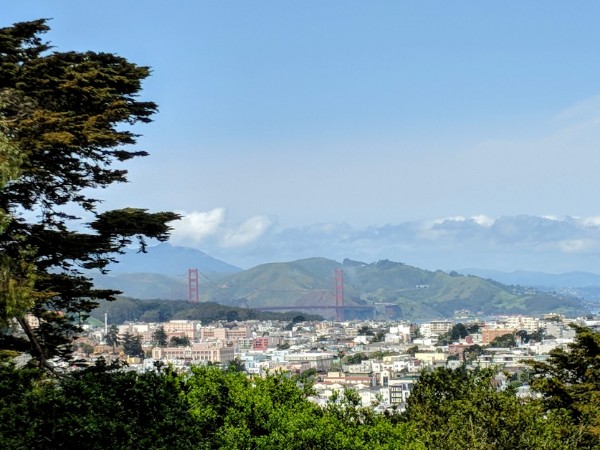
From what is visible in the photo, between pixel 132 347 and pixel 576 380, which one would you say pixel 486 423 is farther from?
pixel 132 347

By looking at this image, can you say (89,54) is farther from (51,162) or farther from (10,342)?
(10,342)

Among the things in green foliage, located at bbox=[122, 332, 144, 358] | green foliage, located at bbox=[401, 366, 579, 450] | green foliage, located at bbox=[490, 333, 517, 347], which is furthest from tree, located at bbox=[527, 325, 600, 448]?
green foliage, located at bbox=[490, 333, 517, 347]

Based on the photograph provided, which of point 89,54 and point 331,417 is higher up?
point 89,54

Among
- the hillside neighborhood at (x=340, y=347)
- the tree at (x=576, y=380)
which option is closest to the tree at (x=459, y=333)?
the hillside neighborhood at (x=340, y=347)

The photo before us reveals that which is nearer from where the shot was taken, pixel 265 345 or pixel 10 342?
pixel 10 342

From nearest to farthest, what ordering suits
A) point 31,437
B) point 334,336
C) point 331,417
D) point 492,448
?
point 31,437
point 331,417
point 492,448
point 334,336

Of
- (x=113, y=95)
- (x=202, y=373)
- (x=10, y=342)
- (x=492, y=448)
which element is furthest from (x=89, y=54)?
(x=492, y=448)
